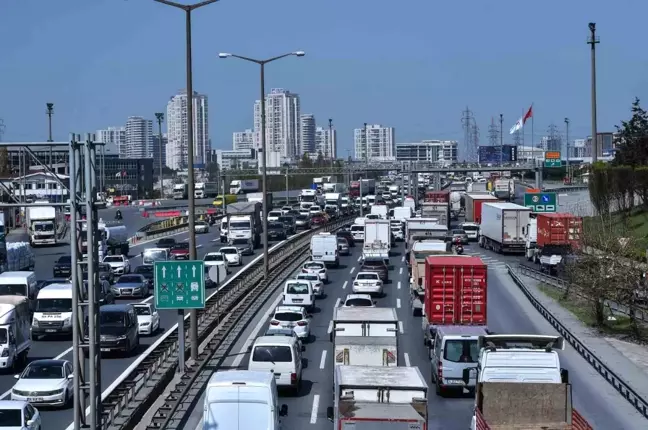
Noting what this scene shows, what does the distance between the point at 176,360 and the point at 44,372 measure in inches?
204

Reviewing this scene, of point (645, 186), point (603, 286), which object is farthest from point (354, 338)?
point (645, 186)

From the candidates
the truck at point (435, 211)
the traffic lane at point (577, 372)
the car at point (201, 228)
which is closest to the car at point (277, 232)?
the truck at point (435, 211)

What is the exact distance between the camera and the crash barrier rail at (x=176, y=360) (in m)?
22.0

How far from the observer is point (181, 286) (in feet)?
95.7

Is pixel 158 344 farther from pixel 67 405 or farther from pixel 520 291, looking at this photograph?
pixel 520 291

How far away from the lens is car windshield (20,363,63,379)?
81.4 feet

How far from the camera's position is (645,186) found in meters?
74.9

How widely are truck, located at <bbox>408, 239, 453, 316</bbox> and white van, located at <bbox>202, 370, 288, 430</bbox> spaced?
22.5m

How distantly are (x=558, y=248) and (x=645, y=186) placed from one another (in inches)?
724

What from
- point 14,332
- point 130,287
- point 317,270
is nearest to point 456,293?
point 14,332

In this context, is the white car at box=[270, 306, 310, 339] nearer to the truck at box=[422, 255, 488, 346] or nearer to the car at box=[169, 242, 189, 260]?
the truck at box=[422, 255, 488, 346]

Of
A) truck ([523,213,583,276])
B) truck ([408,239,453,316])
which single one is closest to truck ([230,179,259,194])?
truck ([523,213,583,276])

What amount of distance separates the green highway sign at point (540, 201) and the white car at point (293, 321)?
48162 mm

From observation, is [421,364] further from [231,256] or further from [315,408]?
[231,256]
